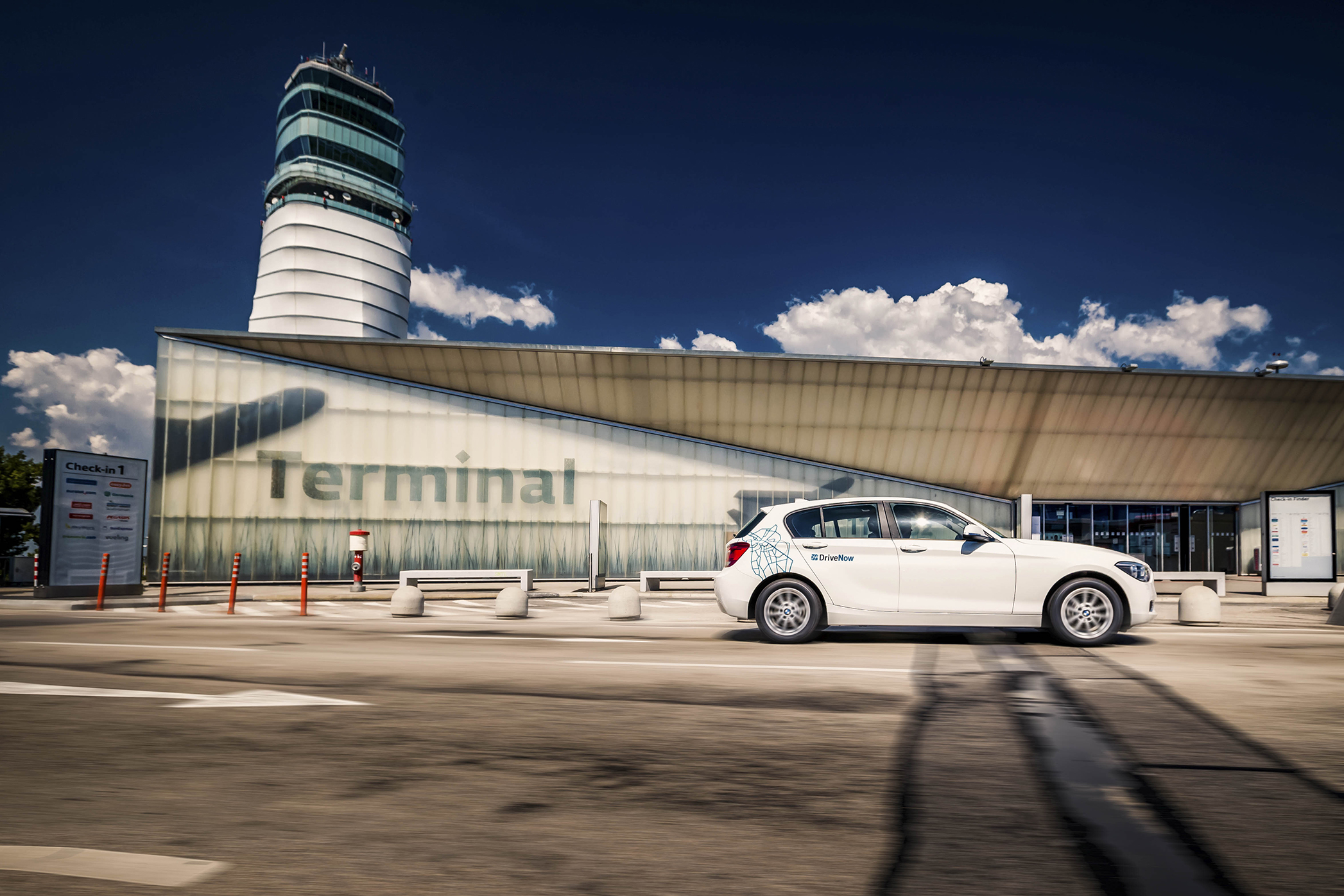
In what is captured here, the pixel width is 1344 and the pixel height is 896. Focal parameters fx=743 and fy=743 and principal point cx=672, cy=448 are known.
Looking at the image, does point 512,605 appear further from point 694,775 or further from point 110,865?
point 110,865

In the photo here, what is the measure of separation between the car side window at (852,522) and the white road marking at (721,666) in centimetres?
202

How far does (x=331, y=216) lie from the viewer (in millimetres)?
79375

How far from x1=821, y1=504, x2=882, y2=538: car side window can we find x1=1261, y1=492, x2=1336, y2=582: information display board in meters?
15.2

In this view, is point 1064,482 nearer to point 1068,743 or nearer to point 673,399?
point 673,399

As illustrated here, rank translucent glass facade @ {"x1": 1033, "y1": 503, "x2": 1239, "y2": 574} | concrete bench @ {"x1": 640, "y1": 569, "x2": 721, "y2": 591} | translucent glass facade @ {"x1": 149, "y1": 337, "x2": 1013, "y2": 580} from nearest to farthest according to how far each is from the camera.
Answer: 1. concrete bench @ {"x1": 640, "y1": 569, "x2": 721, "y2": 591}
2. translucent glass facade @ {"x1": 149, "y1": 337, "x2": 1013, "y2": 580}
3. translucent glass facade @ {"x1": 1033, "y1": 503, "x2": 1239, "y2": 574}

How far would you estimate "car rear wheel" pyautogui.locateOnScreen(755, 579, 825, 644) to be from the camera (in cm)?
841

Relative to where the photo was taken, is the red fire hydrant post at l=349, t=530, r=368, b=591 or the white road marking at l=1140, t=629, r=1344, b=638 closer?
the white road marking at l=1140, t=629, r=1344, b=638

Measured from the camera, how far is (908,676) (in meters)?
6.15

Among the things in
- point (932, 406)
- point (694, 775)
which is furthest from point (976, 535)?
point (932, 406)

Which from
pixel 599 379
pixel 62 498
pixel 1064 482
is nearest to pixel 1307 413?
pixel 1064 482

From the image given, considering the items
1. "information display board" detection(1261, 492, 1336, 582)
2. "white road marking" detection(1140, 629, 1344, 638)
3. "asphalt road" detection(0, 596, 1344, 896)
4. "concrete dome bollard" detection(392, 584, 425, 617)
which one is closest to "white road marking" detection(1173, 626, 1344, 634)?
"white road marking" detection(1140, 629, 1344, 638)

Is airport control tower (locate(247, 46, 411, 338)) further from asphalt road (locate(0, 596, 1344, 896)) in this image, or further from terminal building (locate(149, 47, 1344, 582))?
asphalt road (locate(0, 596, 1344, 896))

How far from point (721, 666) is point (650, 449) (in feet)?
64.9

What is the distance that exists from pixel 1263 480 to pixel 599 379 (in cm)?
2572
